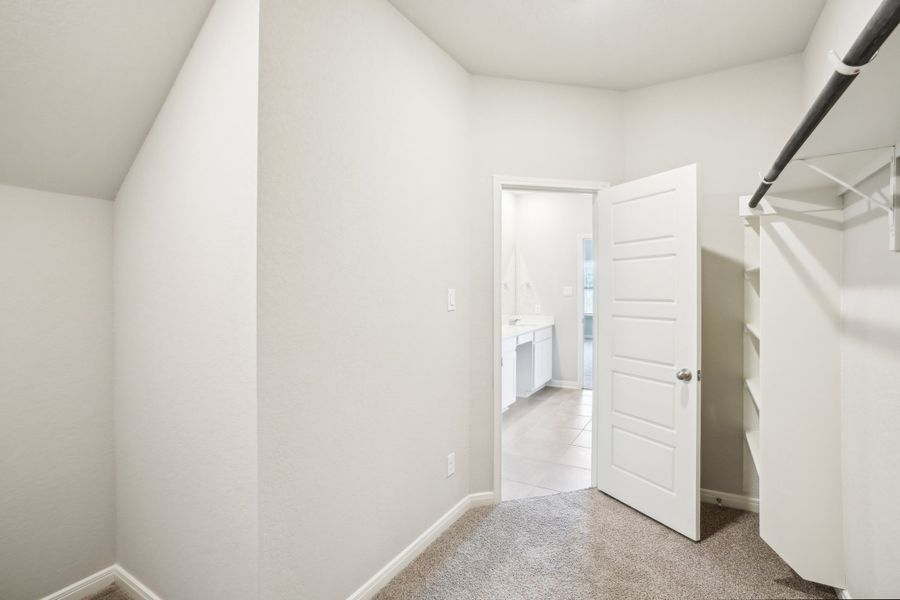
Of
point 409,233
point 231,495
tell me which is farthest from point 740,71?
point 231,495

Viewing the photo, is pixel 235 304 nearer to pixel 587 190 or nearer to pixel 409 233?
pixel 409 233

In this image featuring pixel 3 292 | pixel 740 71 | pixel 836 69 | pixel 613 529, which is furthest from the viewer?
pixel 740 71

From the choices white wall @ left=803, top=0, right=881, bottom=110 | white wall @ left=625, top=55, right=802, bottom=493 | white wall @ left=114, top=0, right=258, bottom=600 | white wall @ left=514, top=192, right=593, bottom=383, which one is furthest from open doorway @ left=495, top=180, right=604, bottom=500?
white wall @ left=114, top=0, right=258, bottom=600

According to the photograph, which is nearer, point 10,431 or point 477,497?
point 10,431

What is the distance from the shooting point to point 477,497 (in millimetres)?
2506

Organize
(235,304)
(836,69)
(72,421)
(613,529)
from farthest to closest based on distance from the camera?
(613,529)
(72,421)
(235,304)
(836,69)

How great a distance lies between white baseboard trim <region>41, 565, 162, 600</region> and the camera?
1727 millimetres

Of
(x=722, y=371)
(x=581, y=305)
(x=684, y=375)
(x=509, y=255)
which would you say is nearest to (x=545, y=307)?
(x=581, y=305)

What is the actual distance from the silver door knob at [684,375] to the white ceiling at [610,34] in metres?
1.67

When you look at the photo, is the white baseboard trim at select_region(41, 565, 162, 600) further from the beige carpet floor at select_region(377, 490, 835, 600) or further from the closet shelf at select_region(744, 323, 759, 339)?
the closet shelf at select_region(744, 323, 759, 339)

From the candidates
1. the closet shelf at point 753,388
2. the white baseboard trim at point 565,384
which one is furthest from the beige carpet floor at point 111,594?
the white baseboard trim at point 565,384

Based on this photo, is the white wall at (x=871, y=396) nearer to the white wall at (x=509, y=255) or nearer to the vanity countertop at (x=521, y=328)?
the vanity countertop at (x=521, y=328)

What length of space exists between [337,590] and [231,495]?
1.88 ft

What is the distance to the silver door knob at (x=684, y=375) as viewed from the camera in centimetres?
Answer: 212
